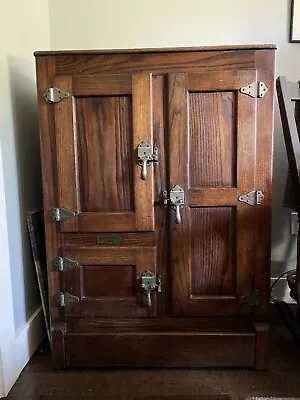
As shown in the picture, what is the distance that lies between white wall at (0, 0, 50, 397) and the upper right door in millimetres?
590

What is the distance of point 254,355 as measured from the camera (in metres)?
1.51

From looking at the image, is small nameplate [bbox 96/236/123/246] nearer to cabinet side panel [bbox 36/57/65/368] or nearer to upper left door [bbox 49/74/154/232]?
upper left door [bbox 49/74/154/232]

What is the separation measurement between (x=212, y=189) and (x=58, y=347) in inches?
31.9

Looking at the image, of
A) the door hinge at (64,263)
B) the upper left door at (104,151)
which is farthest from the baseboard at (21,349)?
the upper left door at (104,151)

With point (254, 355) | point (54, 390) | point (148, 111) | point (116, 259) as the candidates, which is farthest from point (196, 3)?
point (54, 390)

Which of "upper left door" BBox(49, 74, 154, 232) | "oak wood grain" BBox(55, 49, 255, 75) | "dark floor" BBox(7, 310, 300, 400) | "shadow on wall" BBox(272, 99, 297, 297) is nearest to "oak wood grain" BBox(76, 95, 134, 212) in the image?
"upper left door" BBox(49, 74, 154, 232)

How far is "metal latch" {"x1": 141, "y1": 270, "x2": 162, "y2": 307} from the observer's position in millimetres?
1462

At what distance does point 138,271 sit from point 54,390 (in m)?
0.50

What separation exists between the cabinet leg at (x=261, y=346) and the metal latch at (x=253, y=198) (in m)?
0.45

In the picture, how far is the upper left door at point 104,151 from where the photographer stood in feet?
4.55

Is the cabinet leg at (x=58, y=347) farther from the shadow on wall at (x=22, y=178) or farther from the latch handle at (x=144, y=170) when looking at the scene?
the latch handle at (x=144, y=170)

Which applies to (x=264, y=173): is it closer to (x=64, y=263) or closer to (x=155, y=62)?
(x=155, y=62)

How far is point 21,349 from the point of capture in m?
1.56

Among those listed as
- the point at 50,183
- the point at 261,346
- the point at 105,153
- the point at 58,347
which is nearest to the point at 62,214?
the point at 50,183
